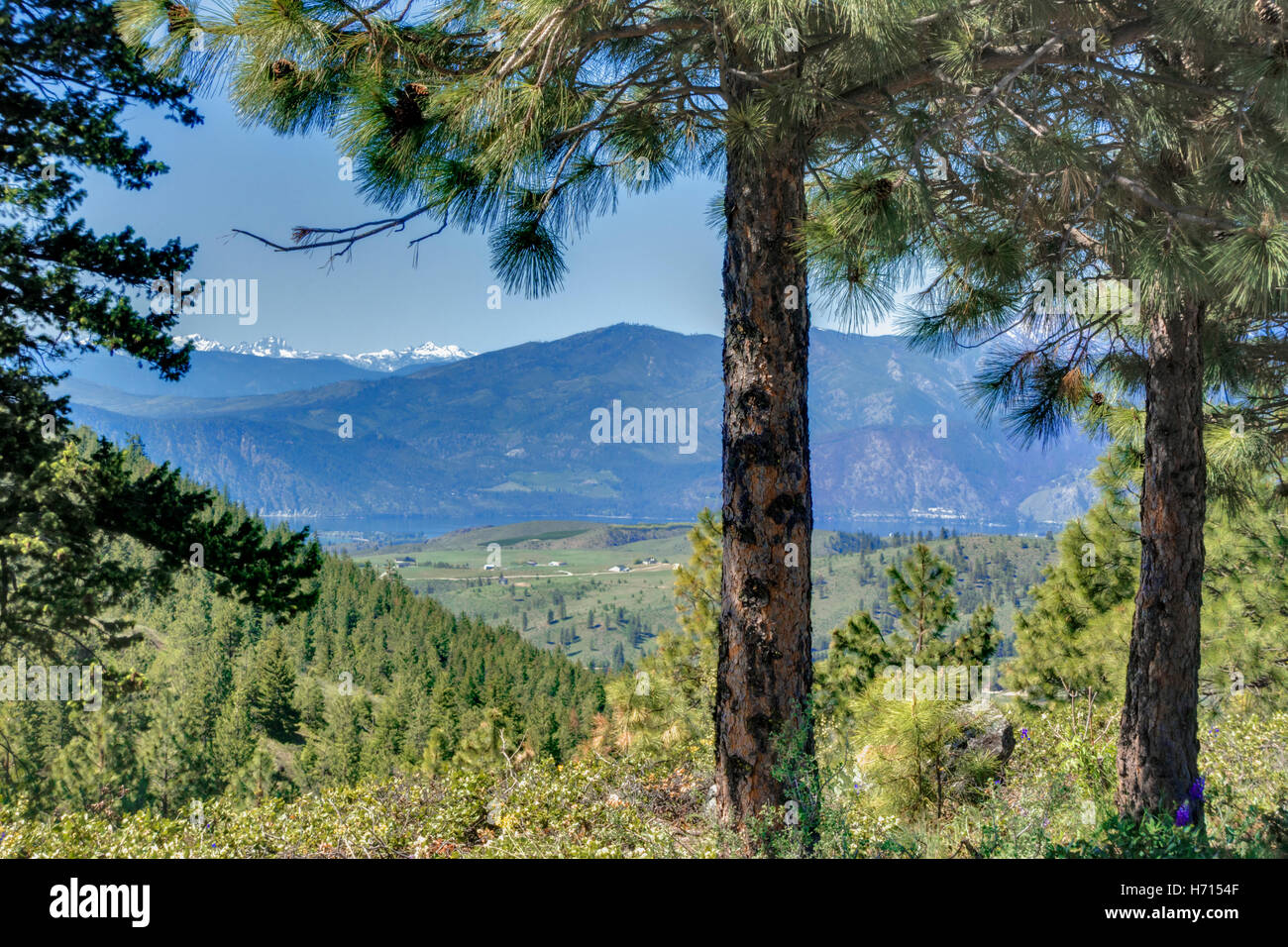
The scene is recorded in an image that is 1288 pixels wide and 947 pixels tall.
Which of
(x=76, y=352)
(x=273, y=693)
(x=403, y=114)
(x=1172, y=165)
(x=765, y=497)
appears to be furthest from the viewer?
(x=273, y=693)

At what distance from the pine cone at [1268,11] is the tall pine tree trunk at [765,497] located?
188 centimetres

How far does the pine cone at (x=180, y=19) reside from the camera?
11.9 ft

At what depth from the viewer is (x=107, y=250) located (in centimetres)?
750

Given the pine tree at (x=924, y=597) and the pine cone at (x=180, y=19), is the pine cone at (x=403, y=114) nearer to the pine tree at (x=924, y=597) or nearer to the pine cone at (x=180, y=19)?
the pine cone at (x=180, y=19)

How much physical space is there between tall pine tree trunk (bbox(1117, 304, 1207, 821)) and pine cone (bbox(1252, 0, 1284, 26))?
161 centimetres

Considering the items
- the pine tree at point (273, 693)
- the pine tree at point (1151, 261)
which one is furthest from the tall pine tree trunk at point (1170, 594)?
the pine tree at point (273, 693)

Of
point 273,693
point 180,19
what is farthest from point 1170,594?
point 273,693

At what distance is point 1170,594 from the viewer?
453 cm

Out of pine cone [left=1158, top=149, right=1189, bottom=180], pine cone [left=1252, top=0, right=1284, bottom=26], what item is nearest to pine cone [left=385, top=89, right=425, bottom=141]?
pine cone [left=1252, top=0, right=1284, bottom=26]

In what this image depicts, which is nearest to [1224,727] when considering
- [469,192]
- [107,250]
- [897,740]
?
[897,740]

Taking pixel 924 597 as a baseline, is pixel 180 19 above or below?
above

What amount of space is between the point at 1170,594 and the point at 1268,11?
293 centimetres

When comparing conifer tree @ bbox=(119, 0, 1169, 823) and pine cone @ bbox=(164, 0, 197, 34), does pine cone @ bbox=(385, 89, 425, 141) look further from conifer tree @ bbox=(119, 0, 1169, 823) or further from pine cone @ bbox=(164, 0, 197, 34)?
pine cone @ bbox=(164, 0, 197, 34)

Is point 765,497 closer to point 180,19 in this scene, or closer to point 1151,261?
point 1151,261
